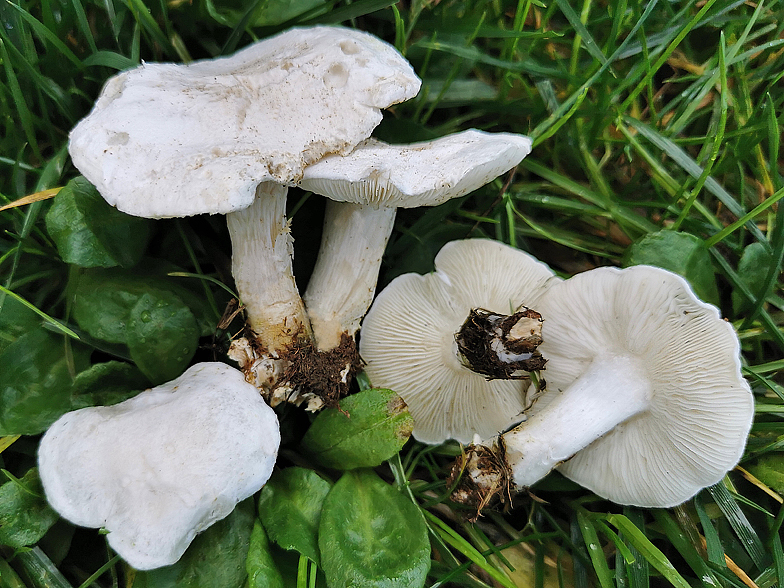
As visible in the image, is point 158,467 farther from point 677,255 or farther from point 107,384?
point 677,255

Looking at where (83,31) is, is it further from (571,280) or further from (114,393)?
(571,280)

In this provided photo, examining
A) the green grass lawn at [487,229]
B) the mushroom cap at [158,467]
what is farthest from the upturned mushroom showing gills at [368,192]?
the mushroom cap at [158,467]

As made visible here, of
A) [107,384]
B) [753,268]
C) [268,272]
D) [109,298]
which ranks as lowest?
[107,384]

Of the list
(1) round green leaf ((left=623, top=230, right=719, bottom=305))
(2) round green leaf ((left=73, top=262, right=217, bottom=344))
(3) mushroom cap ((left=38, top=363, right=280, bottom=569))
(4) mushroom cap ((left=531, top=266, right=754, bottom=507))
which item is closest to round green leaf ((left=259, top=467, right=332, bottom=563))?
(3) mushroom cap ((left=38, top=363, right=280, bottom=569))

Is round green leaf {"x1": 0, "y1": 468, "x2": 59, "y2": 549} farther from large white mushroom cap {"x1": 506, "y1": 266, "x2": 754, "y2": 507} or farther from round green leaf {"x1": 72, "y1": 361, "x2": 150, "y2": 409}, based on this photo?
large white mushroom cap {"x1": 506, "y1": 266, "x2": 754, "y2": 507}

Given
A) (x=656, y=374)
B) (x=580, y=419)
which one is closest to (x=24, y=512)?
(x=580, y=419)

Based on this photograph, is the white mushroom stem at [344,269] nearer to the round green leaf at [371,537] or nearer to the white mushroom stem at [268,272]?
the white mushroom stem at [268,272]
